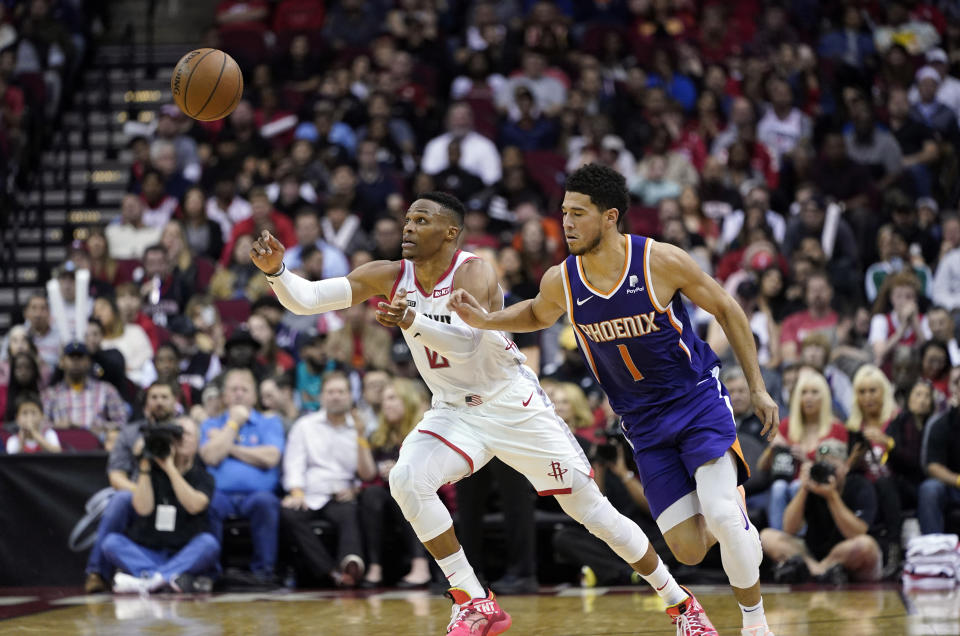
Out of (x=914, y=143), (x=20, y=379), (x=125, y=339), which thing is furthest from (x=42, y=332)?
(x=914, y=143)

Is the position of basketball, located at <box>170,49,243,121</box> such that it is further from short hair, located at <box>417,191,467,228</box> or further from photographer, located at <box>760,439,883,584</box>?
photographer, located at <box>760,439,883,584</box>

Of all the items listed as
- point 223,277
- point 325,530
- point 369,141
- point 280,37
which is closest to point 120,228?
point 223,277

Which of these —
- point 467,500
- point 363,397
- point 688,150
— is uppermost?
point 688,150

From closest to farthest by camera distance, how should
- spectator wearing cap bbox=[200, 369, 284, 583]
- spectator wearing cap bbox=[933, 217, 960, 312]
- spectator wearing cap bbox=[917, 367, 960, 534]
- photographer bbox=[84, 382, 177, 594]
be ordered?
spectator wearing cap bbox=[917, 367, 960, 534], photographer bbox=[84, 382, 177, 594], spectator wearing cap bbox=[200, 369, 284, 583], spectator wearing cap bbox=[933, 217, 960, 312]

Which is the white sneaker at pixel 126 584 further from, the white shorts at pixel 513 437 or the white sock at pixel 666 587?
the white sock at pixel 666 587

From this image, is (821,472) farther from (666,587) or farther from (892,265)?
(892,265)

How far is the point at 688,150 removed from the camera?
14203mm

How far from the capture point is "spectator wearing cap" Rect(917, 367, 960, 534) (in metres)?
8.91

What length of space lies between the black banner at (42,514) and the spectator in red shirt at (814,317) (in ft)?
19.3

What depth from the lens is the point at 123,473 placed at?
31.3ft

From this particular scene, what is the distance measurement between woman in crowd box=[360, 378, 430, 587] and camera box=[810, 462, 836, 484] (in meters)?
2.88

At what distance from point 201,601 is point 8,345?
4315mm

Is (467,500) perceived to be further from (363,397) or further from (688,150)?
(688,150)

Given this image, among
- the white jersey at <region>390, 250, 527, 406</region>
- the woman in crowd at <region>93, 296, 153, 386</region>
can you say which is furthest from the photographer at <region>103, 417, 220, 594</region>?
the white jersey at <region>390, 250, 527, 406</region>
